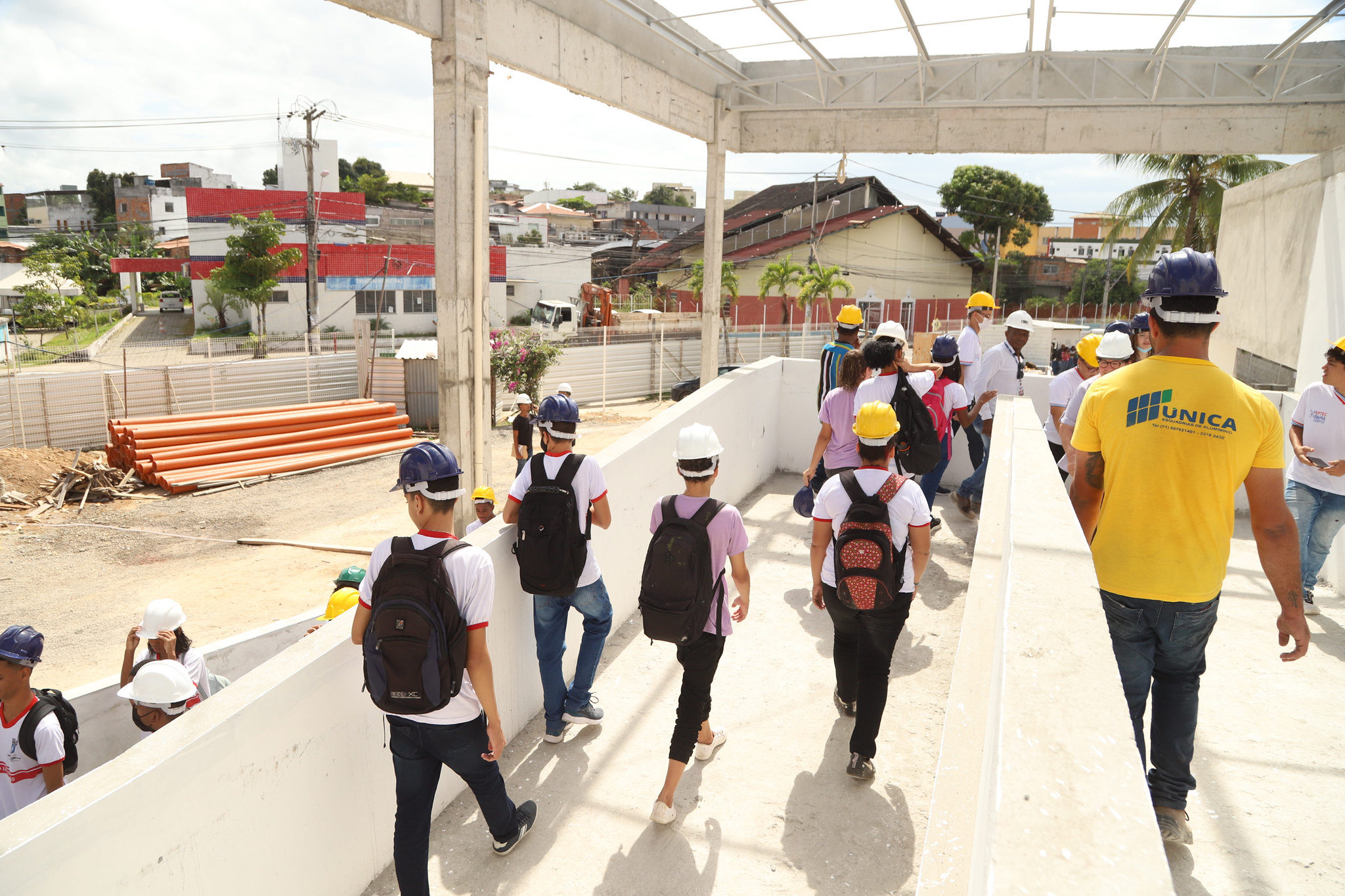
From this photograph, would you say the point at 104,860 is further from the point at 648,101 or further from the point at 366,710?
the point at 648,101

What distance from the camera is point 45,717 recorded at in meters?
3.14

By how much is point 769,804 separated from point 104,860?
2.45 meters

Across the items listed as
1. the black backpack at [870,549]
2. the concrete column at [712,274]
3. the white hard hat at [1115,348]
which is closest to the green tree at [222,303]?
the concrete column at [712,274]

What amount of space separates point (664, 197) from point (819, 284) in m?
96.7

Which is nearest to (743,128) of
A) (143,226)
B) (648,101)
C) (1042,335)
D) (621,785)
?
(648,101)

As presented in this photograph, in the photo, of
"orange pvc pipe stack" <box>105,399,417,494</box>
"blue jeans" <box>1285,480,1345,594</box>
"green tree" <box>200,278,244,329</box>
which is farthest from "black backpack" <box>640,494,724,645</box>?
"green tree" <box>200,278,244,329</box>

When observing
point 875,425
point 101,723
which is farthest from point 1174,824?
point 101,723

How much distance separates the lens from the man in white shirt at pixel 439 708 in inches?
105

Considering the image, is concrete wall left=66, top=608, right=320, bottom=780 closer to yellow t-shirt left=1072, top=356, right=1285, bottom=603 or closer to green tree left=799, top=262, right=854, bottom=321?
yellow t-shirt left=1072, top=356, right=1285, bottom=603

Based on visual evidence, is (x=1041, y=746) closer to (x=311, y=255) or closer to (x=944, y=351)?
(x=944, y=351)

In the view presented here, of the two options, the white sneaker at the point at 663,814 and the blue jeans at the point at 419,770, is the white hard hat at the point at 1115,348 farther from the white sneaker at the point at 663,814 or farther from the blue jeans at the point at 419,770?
the blue jeans at the point at 419,770

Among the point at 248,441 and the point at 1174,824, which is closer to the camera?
the point at 1174,824

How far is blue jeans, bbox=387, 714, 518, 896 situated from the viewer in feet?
9.16

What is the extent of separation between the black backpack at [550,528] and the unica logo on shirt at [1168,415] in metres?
2.18
